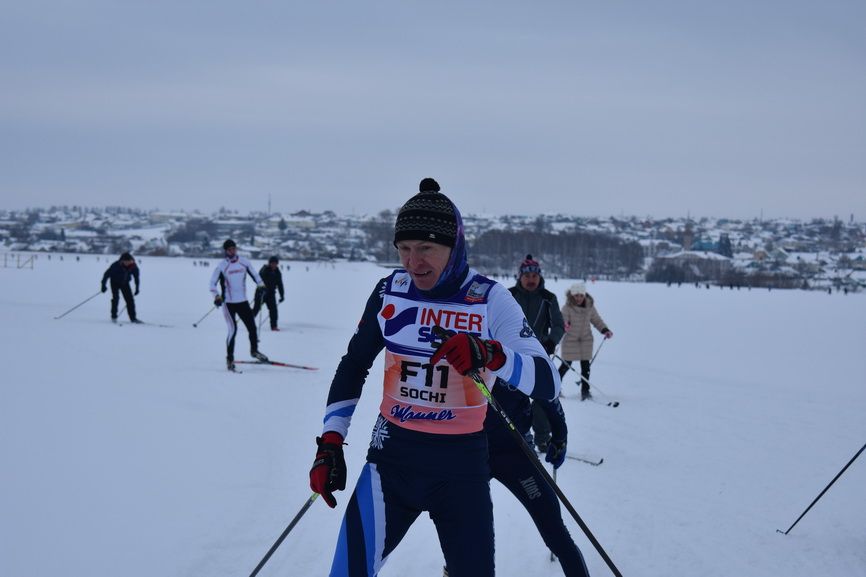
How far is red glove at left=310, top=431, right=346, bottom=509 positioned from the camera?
8.07 feet

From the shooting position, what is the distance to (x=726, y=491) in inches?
214

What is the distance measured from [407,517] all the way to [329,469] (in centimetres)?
36

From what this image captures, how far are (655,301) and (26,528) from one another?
106ft

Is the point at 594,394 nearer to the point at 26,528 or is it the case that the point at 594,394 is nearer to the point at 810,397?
the point at 810,397

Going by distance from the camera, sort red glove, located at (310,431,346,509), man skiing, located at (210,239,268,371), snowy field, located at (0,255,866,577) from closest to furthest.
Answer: red glove, located at (310,431,346,509) → snowy field, located at (0,255,866,577) → man skiing, located at (210,239,268,371)

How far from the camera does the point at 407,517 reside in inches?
97.5

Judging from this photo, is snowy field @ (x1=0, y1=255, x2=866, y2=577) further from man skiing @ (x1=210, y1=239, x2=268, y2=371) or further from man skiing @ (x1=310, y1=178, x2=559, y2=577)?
man skiing @ (x1=310, y1=178, x2=559, y2=577)

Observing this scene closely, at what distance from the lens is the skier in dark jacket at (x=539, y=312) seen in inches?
239

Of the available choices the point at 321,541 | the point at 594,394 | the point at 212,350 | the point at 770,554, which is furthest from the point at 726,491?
the point at 212,350

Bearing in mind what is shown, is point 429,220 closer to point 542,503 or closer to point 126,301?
point 542,503

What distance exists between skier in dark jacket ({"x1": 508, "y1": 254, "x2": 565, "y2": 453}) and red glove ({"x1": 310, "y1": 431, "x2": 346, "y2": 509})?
142 inches

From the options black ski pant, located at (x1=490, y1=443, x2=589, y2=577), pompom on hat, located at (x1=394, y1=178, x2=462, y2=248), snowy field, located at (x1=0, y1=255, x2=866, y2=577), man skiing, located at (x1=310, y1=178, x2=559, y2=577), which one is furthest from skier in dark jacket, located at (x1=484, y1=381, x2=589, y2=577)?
pompom on hat, located at (x1=394, y1=178, x2=462, y2=248)

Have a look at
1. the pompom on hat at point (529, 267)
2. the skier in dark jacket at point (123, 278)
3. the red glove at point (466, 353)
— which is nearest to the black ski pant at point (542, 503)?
the red glove at point (466, 353)

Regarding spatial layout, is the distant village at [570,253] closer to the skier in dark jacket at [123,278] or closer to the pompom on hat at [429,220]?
the skier in dark jacket at [123,278]
